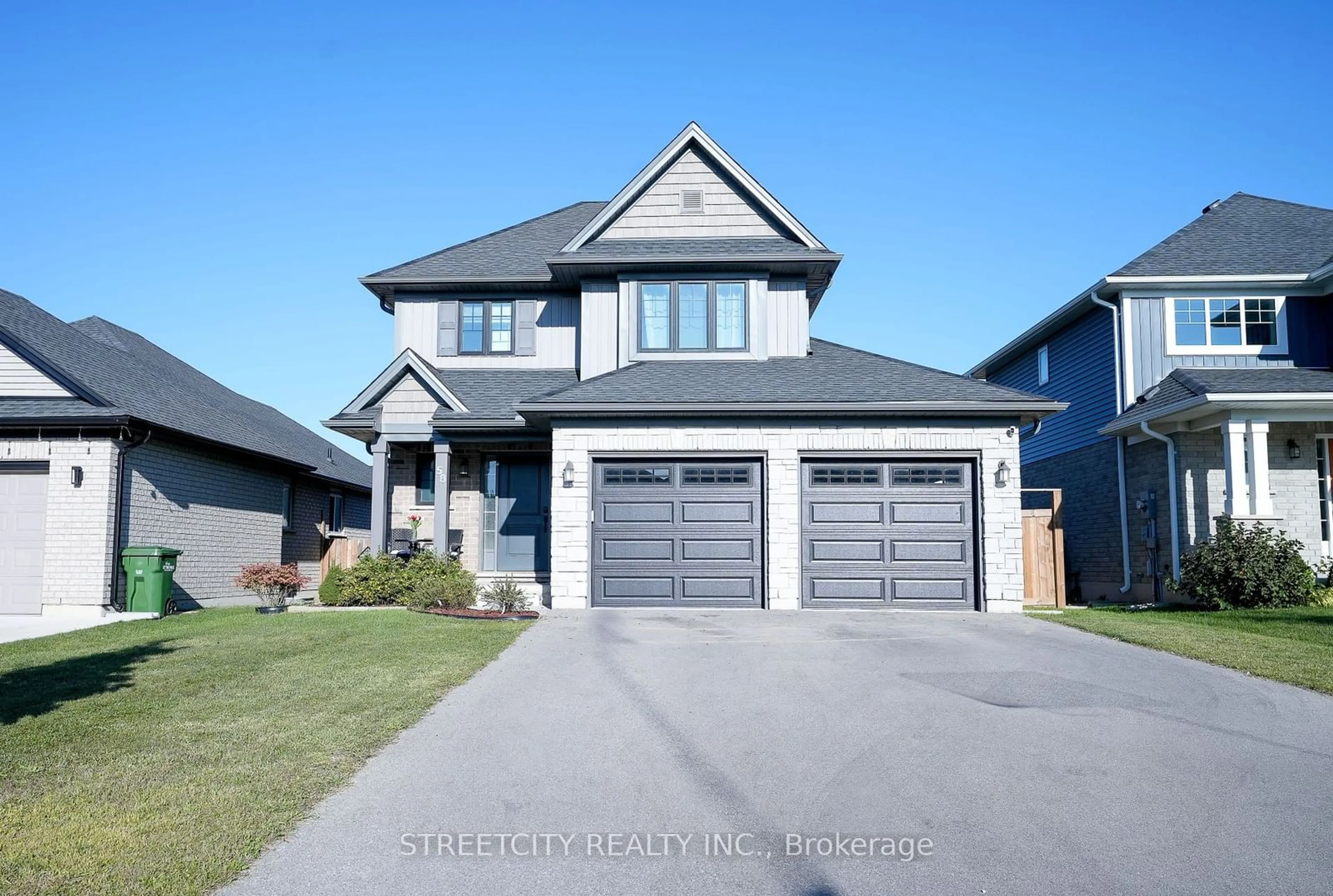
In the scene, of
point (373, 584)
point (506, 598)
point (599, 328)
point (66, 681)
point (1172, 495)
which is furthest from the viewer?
point (599, 328)

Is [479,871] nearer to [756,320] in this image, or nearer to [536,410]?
[536,410]

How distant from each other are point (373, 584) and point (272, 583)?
66.6 inches

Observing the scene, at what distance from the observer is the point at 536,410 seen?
14.1m

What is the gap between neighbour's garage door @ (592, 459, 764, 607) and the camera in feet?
45.9

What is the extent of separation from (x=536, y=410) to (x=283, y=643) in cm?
496

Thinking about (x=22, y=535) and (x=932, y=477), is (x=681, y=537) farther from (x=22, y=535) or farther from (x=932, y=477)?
(x=22, y=535)

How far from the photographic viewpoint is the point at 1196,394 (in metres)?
15.4

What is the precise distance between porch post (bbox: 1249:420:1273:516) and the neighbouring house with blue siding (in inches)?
1.0

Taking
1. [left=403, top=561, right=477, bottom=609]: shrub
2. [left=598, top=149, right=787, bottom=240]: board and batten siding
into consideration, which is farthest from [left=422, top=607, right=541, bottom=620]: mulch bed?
[left=598, top=149, right=787, bottom=240]: board and batten siding

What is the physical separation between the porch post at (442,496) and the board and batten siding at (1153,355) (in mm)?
12894

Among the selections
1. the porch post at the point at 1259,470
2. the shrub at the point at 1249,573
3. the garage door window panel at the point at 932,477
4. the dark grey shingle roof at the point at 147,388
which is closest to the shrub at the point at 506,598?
the garage door window panel at the point at 932,477

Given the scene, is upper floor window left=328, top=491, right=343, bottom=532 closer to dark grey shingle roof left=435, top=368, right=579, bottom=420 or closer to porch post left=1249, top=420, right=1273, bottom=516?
dark grey shingle roof left=435, top=368, right=579, bottom=420

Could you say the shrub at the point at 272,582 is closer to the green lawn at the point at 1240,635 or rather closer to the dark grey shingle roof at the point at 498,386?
the dark grey shingle roof at the point at 498,386

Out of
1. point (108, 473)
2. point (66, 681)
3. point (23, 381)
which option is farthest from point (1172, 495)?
point (23, 381)
